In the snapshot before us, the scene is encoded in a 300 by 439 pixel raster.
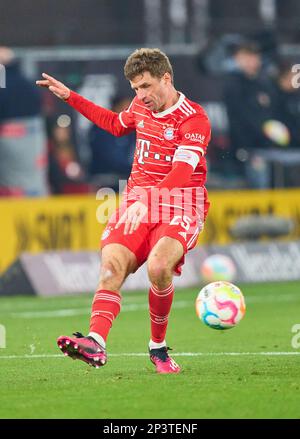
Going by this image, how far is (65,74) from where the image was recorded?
700 inches

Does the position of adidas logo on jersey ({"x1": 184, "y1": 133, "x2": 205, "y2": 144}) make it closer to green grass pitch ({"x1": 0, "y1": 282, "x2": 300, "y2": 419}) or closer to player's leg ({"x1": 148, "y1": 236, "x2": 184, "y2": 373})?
player's leg ({"x1": 148, "y1": 236, "x2": 184, "y2": 373})

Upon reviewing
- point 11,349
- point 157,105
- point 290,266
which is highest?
point 290,266

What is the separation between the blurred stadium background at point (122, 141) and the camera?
17.0 meters

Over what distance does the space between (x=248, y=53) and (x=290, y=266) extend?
3038 mm

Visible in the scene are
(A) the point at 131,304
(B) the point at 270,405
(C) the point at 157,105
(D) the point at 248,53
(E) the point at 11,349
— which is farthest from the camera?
(D) the point at 248,53

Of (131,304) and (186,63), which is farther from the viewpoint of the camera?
(186,63)

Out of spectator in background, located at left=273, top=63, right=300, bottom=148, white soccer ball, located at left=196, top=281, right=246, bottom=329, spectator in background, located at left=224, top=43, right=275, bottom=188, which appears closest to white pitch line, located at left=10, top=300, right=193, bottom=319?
spectator in background, located at left=224, top=43, right=275, bottom=188

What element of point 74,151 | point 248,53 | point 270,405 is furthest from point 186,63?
point 270,405

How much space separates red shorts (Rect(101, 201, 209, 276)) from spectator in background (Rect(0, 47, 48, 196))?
782 centimetres

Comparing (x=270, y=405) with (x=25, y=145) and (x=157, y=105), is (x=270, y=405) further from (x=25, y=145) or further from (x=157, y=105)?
(x=25, y=145)

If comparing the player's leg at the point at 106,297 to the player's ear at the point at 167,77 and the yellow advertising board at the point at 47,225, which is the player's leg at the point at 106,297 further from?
the yellow advertising board at the point at 47,225

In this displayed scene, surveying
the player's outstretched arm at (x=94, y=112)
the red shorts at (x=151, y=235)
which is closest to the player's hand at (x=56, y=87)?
the player's outstretched arm at (x=94, y=112)

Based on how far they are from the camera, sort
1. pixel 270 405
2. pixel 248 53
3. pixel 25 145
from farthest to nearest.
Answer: pixel 248 53, pixel 25 145, pixel 270 405

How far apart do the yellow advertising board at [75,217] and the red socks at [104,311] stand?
8108 mm
